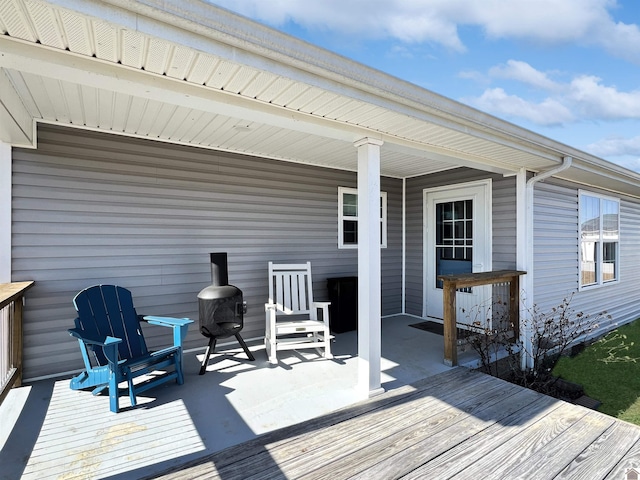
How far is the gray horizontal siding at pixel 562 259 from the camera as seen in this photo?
185 inches

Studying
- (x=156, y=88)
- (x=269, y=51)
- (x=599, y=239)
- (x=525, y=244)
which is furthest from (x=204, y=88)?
(x=599, y=239)

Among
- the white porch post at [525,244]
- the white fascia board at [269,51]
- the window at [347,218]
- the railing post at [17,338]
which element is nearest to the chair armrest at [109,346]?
the railing post at [17,338]

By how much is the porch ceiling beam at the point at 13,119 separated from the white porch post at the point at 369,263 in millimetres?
2514

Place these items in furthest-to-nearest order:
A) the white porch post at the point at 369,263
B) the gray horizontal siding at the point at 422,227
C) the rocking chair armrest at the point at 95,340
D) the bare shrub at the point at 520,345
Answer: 1. the gray horizontal siding at the point at 422,227
2. the bare shrub at the point at 520,345
3. the white porch post at the point at 369,263
4. the rocking chair armrest at the point at 95,340

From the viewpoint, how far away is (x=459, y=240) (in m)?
5.29

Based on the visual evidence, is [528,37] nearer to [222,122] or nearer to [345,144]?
[345,144]

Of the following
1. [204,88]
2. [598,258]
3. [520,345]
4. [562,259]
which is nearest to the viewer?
[204,88]

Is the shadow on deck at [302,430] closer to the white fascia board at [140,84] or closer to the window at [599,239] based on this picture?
the white fascia board at [140,84]

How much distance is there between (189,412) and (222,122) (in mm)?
2531

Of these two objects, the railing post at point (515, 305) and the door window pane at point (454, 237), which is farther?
the door window pane at point (454, 237)

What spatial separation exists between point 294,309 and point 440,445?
249 cm

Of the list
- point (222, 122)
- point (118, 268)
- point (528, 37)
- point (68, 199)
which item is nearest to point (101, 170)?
point (68, 199)

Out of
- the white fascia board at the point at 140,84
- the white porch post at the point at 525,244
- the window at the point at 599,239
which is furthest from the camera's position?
the window at the point at 599,239

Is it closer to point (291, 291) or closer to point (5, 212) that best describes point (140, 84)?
point (5, 212)
